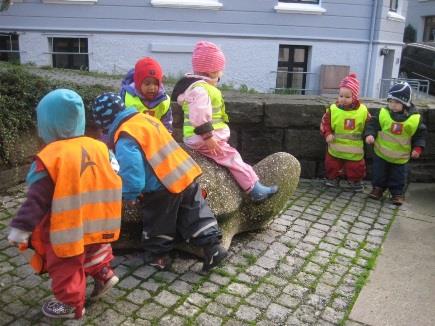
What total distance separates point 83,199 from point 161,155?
655 millimetres

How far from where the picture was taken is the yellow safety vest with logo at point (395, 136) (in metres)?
5.29

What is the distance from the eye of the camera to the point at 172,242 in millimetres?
3543

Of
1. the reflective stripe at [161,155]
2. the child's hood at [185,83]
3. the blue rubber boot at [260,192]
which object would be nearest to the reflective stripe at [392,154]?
the blue rubber boot at [260,192]

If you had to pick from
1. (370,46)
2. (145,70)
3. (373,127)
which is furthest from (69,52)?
(373,127)

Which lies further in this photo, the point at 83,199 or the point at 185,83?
the point at 185,83

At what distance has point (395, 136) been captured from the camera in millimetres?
5328

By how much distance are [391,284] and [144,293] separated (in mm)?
1763

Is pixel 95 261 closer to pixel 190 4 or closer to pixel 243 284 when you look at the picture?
pixel 243 284

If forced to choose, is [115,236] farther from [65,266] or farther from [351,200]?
[351,200]

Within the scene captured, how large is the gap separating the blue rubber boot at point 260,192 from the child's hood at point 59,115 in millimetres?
1698

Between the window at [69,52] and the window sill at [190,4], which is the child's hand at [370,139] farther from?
the window at [69,52]

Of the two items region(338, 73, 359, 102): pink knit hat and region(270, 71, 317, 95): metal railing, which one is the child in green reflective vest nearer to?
region(338, 73, 359, 102): pink knit hat

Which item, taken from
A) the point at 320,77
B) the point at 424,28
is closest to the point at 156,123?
the point at 320,77

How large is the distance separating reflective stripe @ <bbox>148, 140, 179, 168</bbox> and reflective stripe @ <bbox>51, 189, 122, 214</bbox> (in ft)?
1.30
